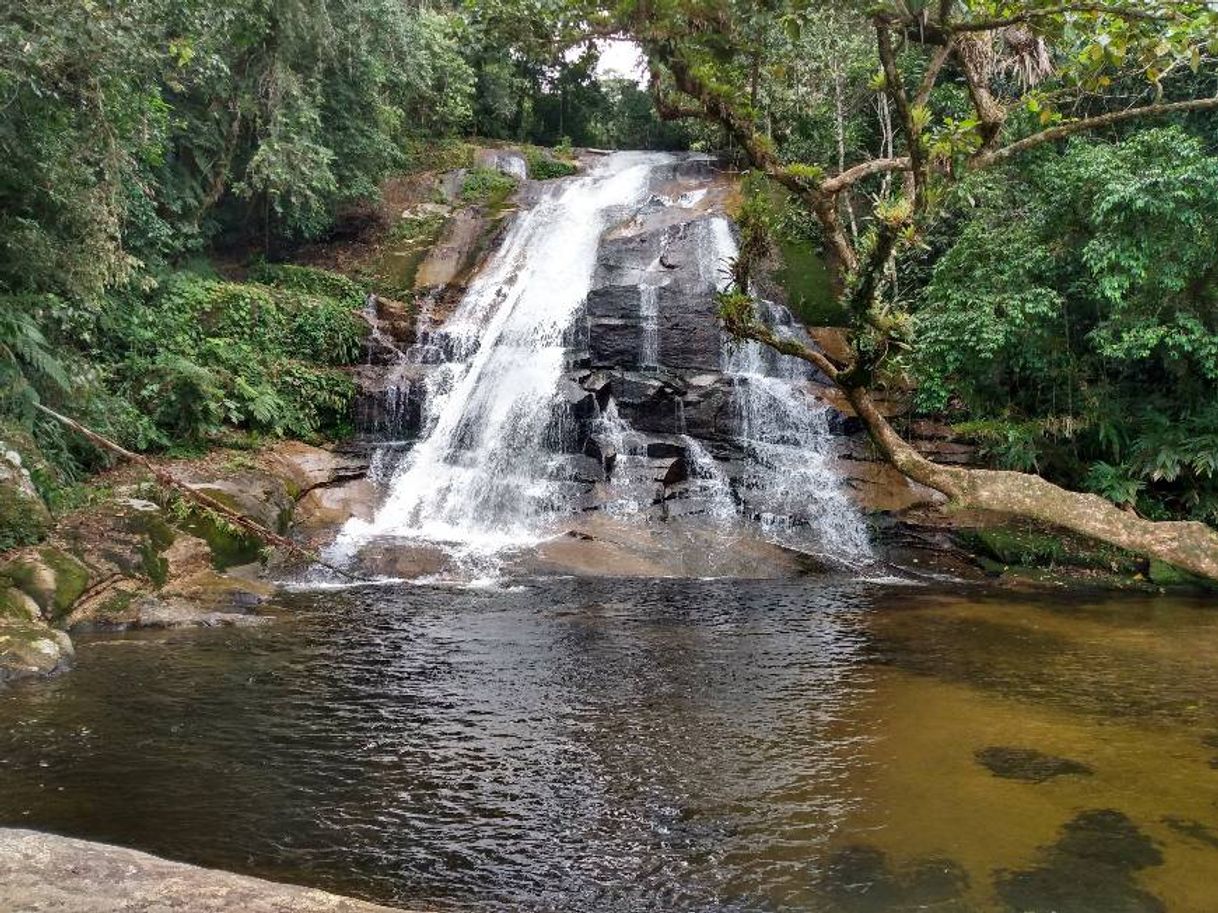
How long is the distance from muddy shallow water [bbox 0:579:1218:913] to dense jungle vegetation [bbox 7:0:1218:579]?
2.56 m

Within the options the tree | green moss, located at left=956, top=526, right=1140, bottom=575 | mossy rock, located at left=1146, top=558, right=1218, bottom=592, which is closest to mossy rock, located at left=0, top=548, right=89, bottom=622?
the tree

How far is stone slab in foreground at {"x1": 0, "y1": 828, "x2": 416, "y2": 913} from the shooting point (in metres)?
3.14

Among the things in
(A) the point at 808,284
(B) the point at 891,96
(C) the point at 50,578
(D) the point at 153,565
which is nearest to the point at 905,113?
(B) the point at 891,96

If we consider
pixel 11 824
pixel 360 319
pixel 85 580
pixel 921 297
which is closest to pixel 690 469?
pixel 921 297

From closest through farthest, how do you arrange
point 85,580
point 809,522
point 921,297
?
point 85,580
point 809,522
point 921,297

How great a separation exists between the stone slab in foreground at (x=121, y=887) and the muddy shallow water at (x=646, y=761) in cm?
109

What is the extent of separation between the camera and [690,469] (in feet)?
51.0

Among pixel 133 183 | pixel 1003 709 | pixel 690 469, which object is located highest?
pixel 133 183

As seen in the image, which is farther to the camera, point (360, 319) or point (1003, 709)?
point (360, 319)

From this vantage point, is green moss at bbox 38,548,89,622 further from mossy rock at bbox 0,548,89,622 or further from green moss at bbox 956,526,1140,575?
green moss at bbox 956,526,1140,575

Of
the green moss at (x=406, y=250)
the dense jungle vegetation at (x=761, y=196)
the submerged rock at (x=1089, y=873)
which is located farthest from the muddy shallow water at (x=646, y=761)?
the green moss at (x=406, y=250)

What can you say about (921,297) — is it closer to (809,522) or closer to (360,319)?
(809,522)

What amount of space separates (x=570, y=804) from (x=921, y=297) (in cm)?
1449

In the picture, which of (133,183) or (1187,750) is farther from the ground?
(133,183)
